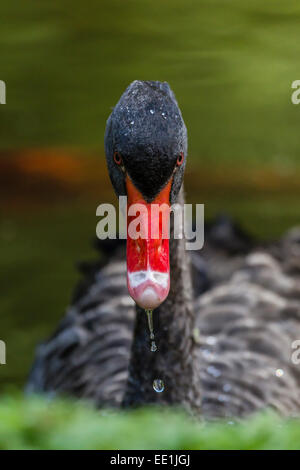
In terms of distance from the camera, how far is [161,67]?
6.98m

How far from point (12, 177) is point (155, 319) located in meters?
4.17

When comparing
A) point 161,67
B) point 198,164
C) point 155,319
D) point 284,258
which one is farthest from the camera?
point 198,164

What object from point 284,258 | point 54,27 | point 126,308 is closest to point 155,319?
point 126,308

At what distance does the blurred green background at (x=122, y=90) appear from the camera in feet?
23.4

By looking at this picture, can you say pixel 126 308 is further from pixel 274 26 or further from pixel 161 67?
pixel 274 26

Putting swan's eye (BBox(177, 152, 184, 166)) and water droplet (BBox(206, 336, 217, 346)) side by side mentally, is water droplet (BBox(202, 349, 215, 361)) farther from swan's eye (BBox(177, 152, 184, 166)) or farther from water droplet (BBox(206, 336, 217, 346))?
swan's eye (BBox(177, 152, 184, 166))

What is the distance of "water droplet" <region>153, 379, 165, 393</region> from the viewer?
336 centimetres

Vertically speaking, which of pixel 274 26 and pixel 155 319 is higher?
pixel 274 26

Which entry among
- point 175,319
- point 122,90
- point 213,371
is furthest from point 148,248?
point 122,90

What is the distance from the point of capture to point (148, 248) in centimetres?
265

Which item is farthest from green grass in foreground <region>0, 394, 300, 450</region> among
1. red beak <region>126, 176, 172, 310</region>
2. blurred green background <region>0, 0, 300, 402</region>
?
blurred green background <region>0, 0, 300, 402</region>

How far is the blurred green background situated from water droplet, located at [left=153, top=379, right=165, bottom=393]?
11.7 feet

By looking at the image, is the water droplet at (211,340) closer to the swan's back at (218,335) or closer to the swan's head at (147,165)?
the swan's back at (218,335)
